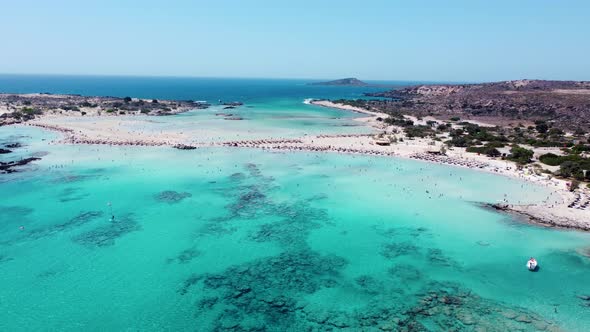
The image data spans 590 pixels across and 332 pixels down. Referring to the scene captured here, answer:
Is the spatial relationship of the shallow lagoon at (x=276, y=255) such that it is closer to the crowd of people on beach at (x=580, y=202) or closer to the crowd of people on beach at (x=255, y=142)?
the crowd of people on beach at (x=580, y=202)

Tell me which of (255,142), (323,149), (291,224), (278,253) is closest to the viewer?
(278,253)

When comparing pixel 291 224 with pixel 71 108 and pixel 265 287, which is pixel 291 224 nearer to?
pixel 265 287

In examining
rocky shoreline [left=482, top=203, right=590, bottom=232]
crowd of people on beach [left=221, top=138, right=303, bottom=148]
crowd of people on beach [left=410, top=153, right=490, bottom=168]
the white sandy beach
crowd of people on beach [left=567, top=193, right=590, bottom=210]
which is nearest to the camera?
rocky shoreline [left=482, top=203, right=590, bottom=232]

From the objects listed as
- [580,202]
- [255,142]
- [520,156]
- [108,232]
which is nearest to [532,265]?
[580,202]

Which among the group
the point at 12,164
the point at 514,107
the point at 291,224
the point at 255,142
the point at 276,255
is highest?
the point at 514,107

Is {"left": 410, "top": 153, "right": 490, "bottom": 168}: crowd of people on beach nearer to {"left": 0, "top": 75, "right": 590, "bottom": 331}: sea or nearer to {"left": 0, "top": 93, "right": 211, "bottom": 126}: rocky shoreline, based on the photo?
{"left": 0, "top": 75, "right": 590, "bottom": 331}: sea

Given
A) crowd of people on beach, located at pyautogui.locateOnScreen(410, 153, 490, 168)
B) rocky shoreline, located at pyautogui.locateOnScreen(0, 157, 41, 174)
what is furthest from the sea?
crowd of people on beach, located at pyautogui.locateOnScreen(410, 153, 490, 168)

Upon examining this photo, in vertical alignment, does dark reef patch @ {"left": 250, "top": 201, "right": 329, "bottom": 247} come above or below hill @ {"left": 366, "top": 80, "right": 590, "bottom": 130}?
below
